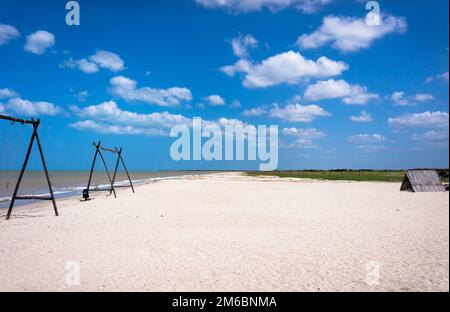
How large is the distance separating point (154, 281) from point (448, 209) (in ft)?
52.4

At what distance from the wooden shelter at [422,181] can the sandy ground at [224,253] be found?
14.0m

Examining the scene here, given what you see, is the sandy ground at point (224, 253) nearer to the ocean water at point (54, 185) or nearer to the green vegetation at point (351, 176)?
the ocean water at point (54, 185)

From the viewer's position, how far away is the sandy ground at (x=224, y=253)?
581cm

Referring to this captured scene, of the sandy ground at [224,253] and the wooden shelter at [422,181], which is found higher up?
the wooden shelter at [422,181]

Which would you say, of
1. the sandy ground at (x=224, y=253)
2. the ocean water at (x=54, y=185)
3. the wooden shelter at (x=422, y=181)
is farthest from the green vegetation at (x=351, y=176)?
the sandy ground at (x=224, y=253)

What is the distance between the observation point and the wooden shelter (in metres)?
26.1

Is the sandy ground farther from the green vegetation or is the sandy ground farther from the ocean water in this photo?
the green vegetation

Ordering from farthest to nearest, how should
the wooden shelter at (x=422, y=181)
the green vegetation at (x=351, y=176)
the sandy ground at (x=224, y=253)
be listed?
the green vegetation at (x=351, y=176) < the wooden shelter at (x=422, y=181) < the sandy ground at (x=224, y=253)

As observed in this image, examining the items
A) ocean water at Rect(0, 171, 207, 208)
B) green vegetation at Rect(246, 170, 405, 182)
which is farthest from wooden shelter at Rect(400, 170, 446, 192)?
ocean water at Rect(0, 171, 207, 208)

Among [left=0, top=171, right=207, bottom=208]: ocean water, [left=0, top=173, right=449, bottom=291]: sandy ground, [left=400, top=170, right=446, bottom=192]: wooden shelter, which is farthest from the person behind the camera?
[left=400, top=170, right=446, bottom=192]: wooden shelter

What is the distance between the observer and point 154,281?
585 centimetres

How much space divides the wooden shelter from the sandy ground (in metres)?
14.0

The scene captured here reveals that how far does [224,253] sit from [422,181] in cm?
2485
